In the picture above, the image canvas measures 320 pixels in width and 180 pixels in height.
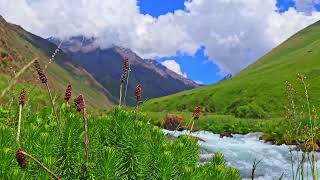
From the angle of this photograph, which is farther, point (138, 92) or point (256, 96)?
point (256, 96)

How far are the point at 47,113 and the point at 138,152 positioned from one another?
4.89 meters

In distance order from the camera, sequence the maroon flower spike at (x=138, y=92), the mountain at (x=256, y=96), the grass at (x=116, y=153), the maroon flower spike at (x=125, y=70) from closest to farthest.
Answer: the grass at (x=116, y=153), the maroon flower spike at (x=138, y=92), the maroon flower spike at (x=125, y=70), the mountain at (x=256, y=96)

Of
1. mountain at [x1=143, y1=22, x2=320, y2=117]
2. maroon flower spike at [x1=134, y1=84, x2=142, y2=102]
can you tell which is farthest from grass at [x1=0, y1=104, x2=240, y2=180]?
mountain at [x1=143, y1=22, x2=320, y2=117]

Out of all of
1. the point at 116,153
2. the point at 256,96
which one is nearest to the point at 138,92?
the point at 116,153

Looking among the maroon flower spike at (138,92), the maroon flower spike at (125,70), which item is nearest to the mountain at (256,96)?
the maroon flower spike at (125,70)

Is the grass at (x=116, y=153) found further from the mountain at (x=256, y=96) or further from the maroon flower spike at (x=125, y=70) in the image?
the mountain at (x=256, y=96)

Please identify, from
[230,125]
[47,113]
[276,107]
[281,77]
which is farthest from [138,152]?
[281,77]

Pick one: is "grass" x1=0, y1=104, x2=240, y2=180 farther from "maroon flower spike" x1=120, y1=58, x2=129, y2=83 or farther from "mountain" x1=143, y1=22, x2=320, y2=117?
"mountain" x1=143, y1=22, x2=320, y2=117

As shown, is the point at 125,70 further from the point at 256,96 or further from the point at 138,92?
the point at 256,96

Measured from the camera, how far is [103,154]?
448 centimetres

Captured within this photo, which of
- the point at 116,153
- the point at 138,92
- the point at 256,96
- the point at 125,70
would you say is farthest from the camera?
the point at 256,96

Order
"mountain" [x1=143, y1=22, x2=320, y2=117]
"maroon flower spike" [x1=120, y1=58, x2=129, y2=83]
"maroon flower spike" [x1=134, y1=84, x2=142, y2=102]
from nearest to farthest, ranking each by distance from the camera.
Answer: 1. "maroon flower spike" [x1=134, y1=84, x2=142, y2=102]
2. "maroon flower spike" [x1=120, y1=58, x2=129, y2=83]
3. "mountain" [x1=143, y1=22, x2=320, y2=117]

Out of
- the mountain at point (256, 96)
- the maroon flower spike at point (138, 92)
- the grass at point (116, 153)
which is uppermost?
the mountain at point (256, 96)

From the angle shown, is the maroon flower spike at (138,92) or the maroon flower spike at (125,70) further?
the maroon flower spike at (125,70)
